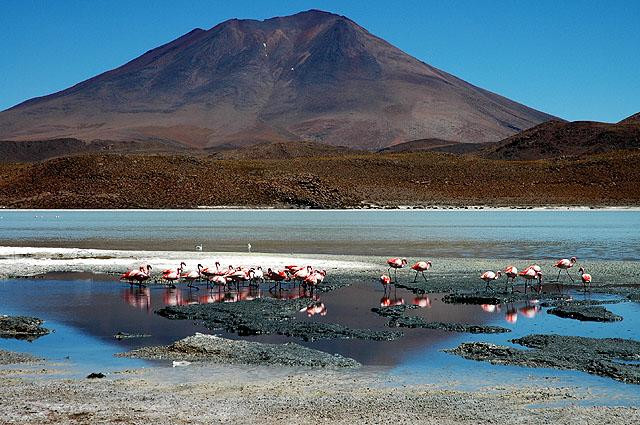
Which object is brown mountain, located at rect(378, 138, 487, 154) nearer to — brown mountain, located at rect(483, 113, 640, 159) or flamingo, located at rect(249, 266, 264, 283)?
brown mountain, located at rect(483, 113, 640, 159)

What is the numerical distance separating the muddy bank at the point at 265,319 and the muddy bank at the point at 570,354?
5.60ft

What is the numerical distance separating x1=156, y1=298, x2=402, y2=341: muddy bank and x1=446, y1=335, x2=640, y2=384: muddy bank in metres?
1.71

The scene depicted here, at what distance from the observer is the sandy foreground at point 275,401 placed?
8.15 meters

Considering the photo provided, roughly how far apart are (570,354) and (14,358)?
727 cm

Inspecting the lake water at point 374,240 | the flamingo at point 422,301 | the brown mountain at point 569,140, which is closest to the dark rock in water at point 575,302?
the flamingo at point 422,301

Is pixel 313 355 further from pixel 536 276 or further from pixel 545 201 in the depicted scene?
pixel 545 201

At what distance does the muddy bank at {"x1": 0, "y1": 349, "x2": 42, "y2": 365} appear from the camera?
34.9ft

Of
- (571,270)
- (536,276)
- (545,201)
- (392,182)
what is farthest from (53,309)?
Answer: (392,182)

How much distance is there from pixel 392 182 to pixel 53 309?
7968cm

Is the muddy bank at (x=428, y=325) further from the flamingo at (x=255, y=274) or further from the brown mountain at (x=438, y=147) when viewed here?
the brown mountain at (x=438, y=147)

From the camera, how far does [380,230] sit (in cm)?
4216

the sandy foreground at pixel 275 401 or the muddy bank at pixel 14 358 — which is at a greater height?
the muddy bank at pixel 14 358

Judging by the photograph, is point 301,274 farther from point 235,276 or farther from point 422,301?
point 422,301

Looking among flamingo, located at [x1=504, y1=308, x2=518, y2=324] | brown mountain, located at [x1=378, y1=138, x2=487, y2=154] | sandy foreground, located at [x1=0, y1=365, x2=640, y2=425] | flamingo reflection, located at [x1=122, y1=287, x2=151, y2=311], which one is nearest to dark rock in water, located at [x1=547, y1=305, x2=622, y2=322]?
flamingo, located at [x1=504, y1=308, x2=518, y2=324]
